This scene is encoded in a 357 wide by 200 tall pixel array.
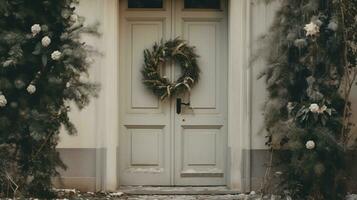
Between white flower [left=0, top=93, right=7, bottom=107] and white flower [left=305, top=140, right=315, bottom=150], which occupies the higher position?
white flower [left=0, top=93, right=7, bottom=107]

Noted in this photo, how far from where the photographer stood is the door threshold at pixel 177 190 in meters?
9.28

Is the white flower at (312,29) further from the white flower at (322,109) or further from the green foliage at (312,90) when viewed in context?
the white flower at (322,109)

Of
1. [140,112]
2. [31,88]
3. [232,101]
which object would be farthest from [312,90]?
[31,88]

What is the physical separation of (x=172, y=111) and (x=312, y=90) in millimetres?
2461

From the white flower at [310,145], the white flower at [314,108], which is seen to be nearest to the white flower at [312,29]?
the white flower at [314,108]

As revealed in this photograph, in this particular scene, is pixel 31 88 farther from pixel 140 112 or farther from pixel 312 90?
pixel 312 90

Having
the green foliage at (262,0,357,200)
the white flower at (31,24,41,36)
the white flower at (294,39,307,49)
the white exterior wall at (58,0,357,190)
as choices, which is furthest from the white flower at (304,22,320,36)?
the white flower at (31,24,41,36)

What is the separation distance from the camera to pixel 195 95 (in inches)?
377

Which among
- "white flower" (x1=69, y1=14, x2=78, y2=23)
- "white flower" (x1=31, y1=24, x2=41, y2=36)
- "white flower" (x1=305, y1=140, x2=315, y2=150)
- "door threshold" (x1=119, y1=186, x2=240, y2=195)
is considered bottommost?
"door threshold" (x1=119, y1=186, x2=240, y2=195)

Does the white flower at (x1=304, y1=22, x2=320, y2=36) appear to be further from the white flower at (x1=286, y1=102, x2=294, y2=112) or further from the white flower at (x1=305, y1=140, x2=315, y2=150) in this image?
the white flower at (x1=305, y1=140, x2=315, y2=150)

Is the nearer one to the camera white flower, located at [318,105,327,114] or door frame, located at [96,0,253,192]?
white flower, located at [318,105,327,114]

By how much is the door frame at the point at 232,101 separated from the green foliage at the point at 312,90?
3.96 ft

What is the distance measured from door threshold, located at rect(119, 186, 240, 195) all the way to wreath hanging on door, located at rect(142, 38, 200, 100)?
1.23 m

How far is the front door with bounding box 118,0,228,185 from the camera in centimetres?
959
